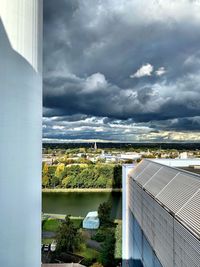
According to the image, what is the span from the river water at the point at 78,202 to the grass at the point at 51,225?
3.42 meters

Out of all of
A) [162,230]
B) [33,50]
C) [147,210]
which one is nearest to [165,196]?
[162,230]

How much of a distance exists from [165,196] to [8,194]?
337 centimetres

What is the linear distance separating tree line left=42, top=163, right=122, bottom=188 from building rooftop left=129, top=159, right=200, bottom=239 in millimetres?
33806

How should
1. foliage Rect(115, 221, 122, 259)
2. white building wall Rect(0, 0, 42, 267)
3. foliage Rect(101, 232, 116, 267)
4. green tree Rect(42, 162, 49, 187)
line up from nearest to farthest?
1. white building wall Rect(0, 0, 42, 267)
2. foliage Rect(101, 232, 116, 267)
3. foliage Rect(115, 221, 122, 259)
4. green tree Rect(42, 162, 49, 187)

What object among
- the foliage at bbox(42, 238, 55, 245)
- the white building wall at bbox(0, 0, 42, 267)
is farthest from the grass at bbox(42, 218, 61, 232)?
the white building wall at bbox(0, 0, 42, 267)

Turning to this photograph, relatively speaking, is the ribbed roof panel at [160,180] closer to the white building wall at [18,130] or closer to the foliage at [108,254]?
the white building wall at [18,130]

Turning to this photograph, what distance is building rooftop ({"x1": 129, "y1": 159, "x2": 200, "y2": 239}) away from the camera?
4211mm

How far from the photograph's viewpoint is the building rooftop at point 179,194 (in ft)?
13.8

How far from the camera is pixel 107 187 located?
41.5m

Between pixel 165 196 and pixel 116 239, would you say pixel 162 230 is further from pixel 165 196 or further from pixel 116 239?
pixel 116 239

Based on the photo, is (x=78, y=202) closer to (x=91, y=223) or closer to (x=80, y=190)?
(x=80, y=190)

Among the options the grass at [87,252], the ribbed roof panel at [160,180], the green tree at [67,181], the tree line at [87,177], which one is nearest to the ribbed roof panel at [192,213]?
the ribbed roof panel at [160,180]

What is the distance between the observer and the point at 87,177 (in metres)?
41.8

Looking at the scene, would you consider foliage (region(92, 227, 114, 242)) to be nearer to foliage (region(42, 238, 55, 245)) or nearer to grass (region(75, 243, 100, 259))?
grass (region(75, 243, 100, 259))
